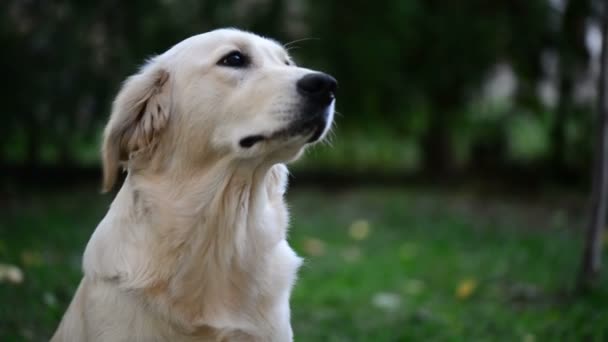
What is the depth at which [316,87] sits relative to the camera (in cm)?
276

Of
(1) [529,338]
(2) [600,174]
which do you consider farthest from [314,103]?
(2) [600,174]

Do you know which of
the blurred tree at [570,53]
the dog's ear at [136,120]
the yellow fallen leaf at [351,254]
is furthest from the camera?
the blurred tree at [570,53]

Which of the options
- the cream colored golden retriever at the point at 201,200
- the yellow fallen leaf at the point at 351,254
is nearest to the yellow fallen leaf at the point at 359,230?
the yellow fallen leaf at the point at 351,254

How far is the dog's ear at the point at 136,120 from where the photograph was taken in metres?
2.97

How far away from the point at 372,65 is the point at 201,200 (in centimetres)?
629

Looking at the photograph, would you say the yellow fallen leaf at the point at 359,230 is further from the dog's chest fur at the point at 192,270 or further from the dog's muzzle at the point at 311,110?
the dog's muzzle at the point at 311,110

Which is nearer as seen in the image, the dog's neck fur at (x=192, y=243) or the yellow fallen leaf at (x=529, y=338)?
the dog's neck fur at (x=192, y=243)

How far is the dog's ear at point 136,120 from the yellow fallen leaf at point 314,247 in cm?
369

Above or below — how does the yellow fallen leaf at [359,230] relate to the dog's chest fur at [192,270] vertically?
below

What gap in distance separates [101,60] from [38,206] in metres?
1.76

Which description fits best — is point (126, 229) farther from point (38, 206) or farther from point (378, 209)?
point (378, 209)

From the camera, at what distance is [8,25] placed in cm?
741

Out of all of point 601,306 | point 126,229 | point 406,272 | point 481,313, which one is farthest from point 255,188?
point 406,272

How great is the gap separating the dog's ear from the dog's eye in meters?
0.28
